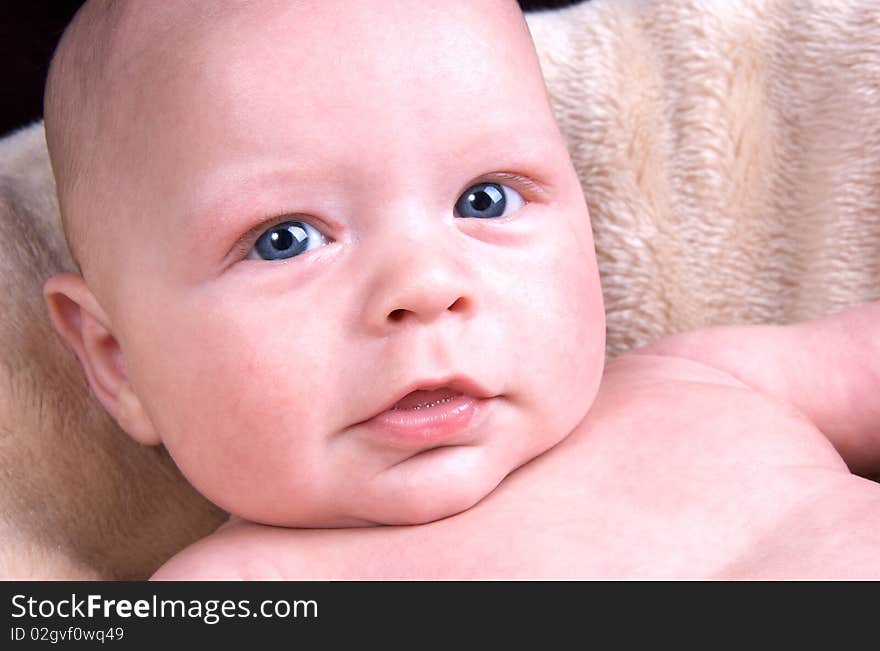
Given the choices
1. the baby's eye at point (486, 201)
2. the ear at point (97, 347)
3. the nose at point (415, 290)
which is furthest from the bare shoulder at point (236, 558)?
the baby's eye at point (486, 201)

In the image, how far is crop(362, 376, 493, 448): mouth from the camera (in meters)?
1.18

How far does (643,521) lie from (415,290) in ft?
1.00

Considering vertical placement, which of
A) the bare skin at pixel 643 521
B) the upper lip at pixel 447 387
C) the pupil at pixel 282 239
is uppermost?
the pupil at pixel 282 239

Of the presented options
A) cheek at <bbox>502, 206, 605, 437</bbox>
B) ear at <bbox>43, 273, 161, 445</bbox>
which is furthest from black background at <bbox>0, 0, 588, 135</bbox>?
cheek at <bbox>502, 206, 605, 437</bbox>

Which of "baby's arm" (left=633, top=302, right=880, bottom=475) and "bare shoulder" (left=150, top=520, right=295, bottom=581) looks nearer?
"bare shoulder" (left=150, top=520, right=295, bottom=581)

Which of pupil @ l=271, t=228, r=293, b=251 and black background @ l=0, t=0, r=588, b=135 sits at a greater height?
pupil @ l=271, t=228, r=293, b=251

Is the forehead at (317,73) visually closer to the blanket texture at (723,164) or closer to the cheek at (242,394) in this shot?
the cheek at (242,394)

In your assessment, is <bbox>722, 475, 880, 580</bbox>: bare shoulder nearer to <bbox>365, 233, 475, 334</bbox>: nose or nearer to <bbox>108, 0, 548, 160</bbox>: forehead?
<bbox>365, 233, 475, 334</bbox>: nose

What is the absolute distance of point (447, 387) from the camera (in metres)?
1.20

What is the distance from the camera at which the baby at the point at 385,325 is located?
3.88 ft

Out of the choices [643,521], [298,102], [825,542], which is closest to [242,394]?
[298,102]

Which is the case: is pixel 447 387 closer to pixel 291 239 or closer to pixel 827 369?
pixel 291 239
